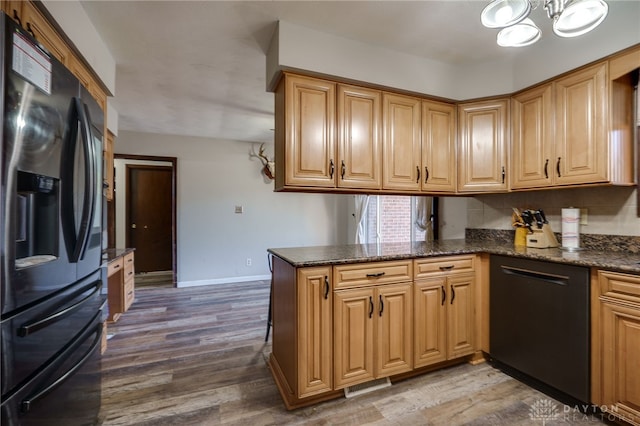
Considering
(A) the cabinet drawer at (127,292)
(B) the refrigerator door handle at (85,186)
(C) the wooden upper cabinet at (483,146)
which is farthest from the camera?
(A) the cabinet drawer at (127,292)

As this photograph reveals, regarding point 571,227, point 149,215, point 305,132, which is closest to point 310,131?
point 305,132

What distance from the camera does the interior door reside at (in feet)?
17.6

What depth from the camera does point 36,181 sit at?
37.9 inches

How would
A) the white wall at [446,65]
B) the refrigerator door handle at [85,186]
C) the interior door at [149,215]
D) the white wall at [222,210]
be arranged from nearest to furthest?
the refrigerator door handle at [85,186] < the white wall at [446,65] < the white wall at [222,210] < the interior door at [149,215]

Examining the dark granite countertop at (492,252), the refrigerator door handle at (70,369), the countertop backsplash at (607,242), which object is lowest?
the refrigerator door handle at (70,369)

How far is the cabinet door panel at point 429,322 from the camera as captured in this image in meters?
1.98

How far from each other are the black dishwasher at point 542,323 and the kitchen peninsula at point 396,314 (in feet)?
0.16

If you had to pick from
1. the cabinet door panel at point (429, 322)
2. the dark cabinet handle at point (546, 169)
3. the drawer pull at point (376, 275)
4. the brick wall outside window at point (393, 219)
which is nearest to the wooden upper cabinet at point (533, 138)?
the dark cabinet handle at point (546, 169)

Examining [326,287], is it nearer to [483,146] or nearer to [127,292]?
[483,146]

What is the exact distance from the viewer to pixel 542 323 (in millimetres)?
1821

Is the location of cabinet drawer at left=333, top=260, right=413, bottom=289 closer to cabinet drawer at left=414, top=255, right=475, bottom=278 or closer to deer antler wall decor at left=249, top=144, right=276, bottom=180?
cabinet drawer at left=414, top=255, right=475, bottom=278

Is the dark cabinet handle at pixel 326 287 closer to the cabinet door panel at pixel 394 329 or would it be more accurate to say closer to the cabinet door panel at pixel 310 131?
the cabinet door panel at pixel 394 329

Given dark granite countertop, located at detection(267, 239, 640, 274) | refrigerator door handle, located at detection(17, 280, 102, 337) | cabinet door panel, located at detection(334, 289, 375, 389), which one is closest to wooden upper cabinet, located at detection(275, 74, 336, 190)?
dark granite countertop, located at detection(267, 239, 640, 274)

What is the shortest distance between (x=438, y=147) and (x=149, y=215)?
5377 millimetres
